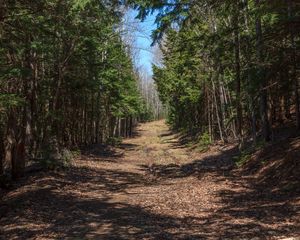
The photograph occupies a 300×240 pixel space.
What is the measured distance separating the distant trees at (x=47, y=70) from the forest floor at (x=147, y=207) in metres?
2.32

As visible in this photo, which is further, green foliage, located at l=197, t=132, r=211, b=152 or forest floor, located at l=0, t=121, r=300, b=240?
green foliage, located at l=197, t=132, r=211, b=152

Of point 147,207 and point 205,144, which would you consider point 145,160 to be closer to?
point 205,144

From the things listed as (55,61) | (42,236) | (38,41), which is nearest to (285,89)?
(38,41)

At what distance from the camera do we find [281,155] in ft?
50.2

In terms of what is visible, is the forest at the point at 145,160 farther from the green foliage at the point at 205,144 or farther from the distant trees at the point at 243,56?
the green foliage at the point at 205,144

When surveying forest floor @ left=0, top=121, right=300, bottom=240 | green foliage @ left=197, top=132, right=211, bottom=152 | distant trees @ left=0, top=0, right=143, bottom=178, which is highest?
distant trees @ left=0, top=0, right=143, bottom=178

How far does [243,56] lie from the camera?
814 inches

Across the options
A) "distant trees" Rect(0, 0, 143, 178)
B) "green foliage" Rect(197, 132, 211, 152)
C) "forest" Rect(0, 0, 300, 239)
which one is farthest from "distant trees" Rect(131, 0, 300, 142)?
"distant trees" Rect(0, 0, 143, 178)

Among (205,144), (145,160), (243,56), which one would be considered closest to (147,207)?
(243,56)

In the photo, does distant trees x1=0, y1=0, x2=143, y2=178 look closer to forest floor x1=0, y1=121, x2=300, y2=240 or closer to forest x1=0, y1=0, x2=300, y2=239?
forest x1=0, y1=0, x2=300, y2=239

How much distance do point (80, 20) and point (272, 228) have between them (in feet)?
41.5

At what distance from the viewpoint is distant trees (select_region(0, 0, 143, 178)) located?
1170 centimetres

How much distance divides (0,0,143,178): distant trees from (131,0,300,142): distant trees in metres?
3.15

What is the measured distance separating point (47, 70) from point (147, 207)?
41.0 feet
